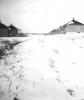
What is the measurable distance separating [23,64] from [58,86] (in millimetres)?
2425

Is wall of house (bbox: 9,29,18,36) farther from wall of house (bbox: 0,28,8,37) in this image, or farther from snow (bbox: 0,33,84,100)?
snow (bbox: 0,33,84,100)

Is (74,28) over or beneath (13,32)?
over

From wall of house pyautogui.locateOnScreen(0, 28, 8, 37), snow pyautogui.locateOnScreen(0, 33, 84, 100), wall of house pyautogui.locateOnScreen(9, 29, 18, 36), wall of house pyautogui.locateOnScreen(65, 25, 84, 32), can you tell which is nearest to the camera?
snow pyautogui.locateOnScreen(0, 33, 84, 100)

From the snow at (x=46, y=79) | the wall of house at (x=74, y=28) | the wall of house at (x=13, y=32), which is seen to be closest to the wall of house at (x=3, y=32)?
the wall of house at (x=13, y=32)

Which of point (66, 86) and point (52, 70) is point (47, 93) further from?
point (52, 70)

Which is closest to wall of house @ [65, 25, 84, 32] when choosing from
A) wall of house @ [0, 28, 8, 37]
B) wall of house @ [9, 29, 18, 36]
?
wall of house @ [9, 29, 18, 36]

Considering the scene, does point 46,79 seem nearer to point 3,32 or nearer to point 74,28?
point 74,28

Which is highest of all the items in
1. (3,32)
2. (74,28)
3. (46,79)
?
(74,28)

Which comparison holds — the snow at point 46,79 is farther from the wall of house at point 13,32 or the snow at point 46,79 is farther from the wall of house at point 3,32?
the wall of house at point 13,32

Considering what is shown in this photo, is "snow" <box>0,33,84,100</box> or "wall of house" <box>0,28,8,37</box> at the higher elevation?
"wall of house" <box>0,28,8,37</box>

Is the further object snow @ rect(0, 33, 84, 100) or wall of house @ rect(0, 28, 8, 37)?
wall of house @ rect(0, 28, 8, 37)

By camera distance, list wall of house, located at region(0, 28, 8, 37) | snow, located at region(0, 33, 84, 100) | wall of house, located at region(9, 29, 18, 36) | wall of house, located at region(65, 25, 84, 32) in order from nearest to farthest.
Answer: snow, located at region(0, 33, 84, 100) < wall of house, located at region(65, 25, 84, 32) < wall of house, located at region(0, 28, 8, 37) < wall of house, located at region(9, 29, 18, 36)

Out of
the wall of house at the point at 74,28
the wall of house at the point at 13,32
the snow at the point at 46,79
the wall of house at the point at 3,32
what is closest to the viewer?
the snow at the point at 46,79

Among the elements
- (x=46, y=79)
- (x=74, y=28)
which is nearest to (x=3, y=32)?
(x=74, y=28)
